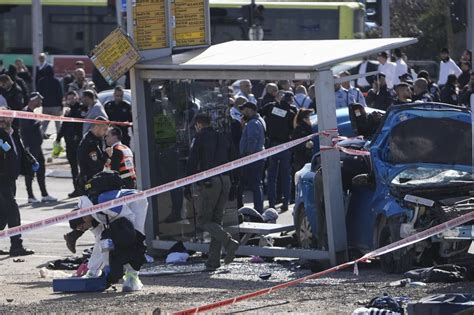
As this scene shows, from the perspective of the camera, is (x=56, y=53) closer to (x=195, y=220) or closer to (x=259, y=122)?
(x=259, y=122)

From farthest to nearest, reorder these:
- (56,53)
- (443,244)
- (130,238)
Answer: (56,53)
(443,244)
(130,238)

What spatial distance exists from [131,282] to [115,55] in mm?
3599

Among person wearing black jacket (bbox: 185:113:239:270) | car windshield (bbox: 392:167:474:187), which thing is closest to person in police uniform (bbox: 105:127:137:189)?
person wearing black jacket (bbox: 185:113:239:270)

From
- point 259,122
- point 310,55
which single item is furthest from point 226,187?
point 259,122

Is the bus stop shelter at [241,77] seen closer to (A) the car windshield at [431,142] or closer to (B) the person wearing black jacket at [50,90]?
(A) the car windshield at [431,142]

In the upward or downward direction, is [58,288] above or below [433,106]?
below

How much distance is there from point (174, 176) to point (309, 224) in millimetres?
2002

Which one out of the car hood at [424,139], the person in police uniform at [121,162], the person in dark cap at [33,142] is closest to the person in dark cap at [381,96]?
the person in dark cap at [33,142]

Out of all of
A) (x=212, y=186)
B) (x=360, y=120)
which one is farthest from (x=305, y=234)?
(x=360, y=120)

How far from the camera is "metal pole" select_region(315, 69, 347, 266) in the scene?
46.0 feet

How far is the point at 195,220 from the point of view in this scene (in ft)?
51.3

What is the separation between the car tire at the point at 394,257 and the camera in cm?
1331

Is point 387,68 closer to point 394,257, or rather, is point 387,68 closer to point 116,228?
point 394,257

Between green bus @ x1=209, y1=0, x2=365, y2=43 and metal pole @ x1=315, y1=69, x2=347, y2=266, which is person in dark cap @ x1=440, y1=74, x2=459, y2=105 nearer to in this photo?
metal pole @ x1=315, y1=69, x2=347, y2=266
